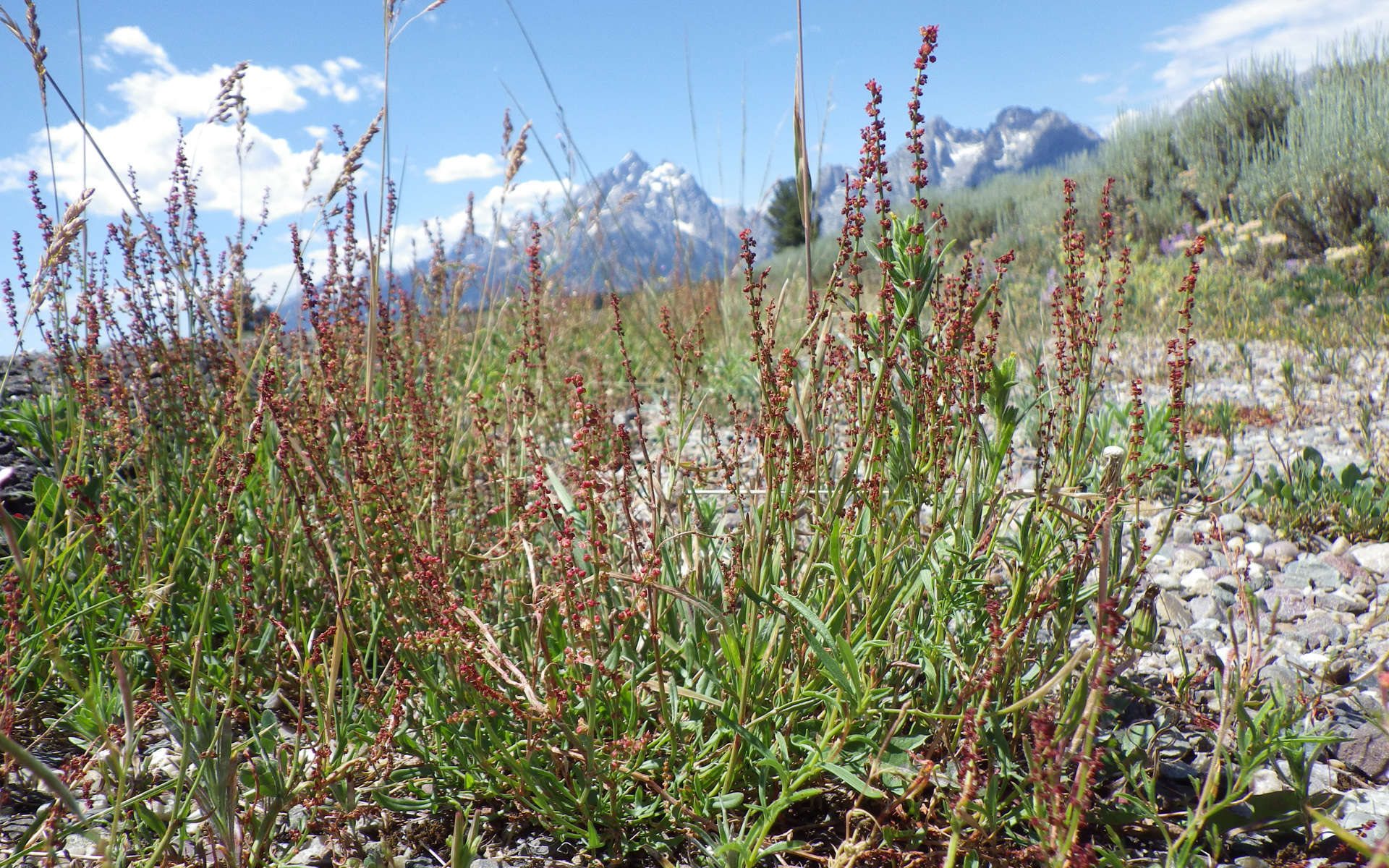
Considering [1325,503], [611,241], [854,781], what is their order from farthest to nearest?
[611,241]
[1325,503]
[854,781]

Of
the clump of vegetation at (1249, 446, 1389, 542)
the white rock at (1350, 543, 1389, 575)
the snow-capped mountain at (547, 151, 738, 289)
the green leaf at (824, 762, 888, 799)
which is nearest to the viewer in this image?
the green leaf at (824, 762, 888, 799)

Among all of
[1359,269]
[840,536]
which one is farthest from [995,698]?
[1359,269]

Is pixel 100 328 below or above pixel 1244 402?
above

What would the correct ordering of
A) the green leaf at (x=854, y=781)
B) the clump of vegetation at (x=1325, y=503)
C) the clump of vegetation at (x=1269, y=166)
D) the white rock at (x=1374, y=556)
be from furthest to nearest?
the clump of vegetation at (x=1269, y=166), the clump of vegetation at (x=1325, y=503), the white rock at (x=1374, y=556), the green leaf at (x=854, y=781)

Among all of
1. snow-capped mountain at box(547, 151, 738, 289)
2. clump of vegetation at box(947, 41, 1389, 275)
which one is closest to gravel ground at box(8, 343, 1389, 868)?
snow-capped mountain at box(547, 151, 738, 289)

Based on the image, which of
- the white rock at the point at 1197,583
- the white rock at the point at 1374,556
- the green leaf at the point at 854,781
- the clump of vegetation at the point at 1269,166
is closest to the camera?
the green leaf at the point at 854,781

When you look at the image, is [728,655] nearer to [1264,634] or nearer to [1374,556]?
[1264,634]

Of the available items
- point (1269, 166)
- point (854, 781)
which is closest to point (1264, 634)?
point (854, 781)

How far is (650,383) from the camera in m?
5.27

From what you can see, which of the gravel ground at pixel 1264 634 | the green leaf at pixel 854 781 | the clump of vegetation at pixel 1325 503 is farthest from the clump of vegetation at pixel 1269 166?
the green leaf at pixel 854 781

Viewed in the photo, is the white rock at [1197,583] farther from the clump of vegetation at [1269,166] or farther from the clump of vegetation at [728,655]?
the clump of vegetation at [1269,166]

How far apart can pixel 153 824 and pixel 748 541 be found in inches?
44.6

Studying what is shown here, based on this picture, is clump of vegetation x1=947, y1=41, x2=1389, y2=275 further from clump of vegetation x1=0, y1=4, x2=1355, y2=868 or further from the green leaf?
the green leaf

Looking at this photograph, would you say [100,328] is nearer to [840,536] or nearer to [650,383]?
[840,536]
